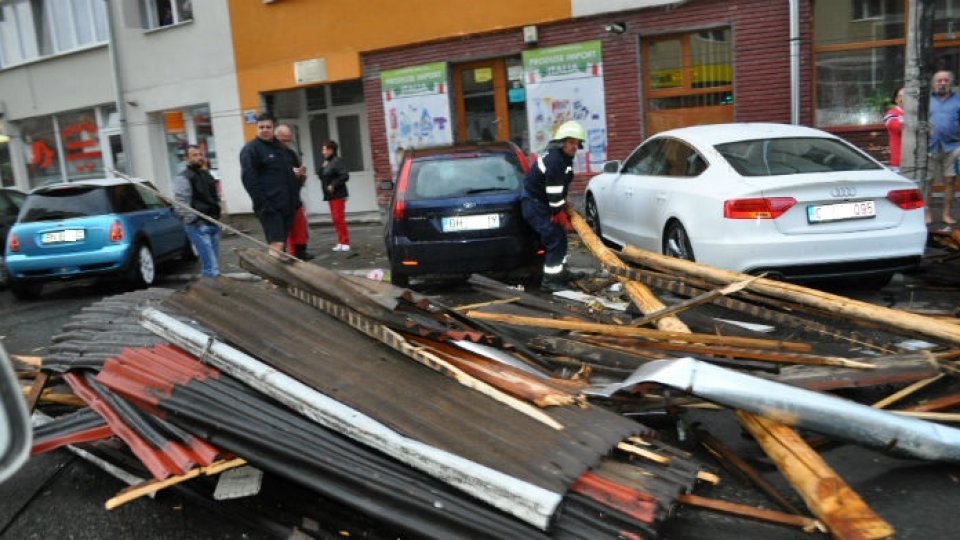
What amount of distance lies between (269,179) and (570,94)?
23.2 ft

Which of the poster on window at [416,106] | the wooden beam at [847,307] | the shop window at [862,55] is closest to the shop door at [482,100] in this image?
the poster on window at [416,106]

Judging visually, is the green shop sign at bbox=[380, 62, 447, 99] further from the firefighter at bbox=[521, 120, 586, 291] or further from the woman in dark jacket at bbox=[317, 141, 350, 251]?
the firefighter at bbox=[521, 120, 586, 291]

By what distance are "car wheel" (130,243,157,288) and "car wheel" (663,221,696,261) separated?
6.69 metres

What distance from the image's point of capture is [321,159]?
714 inches

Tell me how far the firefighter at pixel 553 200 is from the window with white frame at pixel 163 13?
14079 mm

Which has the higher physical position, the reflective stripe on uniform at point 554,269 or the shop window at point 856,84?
the shop window at point 856,84

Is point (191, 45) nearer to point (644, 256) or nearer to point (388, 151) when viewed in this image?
point (388, 151)

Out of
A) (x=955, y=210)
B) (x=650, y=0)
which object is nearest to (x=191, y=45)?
(x=650, y=0)

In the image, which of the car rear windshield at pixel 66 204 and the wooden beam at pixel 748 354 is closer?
the wooden beam at pixel 748 354

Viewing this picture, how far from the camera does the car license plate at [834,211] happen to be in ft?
20.7

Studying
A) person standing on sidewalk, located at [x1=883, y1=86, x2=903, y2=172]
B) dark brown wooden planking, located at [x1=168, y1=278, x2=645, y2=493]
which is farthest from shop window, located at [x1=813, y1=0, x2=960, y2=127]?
dark brown wooden planking, located at [x1=168, y1=278, x2=645, y2=493]

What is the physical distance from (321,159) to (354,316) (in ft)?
47.3

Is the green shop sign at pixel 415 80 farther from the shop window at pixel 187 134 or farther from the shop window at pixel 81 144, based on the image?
the shop window at pixel 81 144

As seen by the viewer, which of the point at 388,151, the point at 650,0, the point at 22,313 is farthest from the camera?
the point at 388,151
